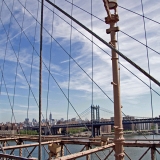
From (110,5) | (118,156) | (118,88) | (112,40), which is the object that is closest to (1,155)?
(118,156)

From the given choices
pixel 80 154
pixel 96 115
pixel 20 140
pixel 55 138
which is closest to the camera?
pixel 80 154

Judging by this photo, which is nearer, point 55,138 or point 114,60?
point 114,60

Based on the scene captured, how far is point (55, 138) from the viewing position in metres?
8.09

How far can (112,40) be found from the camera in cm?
576

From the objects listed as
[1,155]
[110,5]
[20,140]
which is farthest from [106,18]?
[20,140]

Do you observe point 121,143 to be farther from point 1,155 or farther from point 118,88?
point 1,155

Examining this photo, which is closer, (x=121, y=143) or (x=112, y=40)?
(x=121, y=143)

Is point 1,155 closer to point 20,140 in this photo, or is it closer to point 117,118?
point 117,118

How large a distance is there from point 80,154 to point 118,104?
1.73m

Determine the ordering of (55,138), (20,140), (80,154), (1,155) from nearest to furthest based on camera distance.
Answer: (1,155), (80,154), (55,138), (20,140)

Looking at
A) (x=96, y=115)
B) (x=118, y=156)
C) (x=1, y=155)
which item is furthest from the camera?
(x=96, y=115)

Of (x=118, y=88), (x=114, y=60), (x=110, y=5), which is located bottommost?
(x=118, y=88)

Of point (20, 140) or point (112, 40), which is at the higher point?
point (112, 40)

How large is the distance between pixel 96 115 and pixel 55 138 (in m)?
46.5
